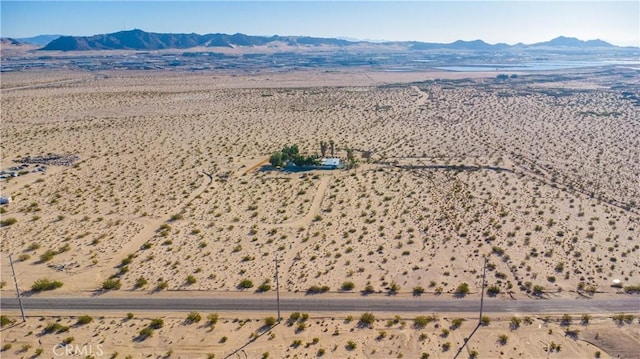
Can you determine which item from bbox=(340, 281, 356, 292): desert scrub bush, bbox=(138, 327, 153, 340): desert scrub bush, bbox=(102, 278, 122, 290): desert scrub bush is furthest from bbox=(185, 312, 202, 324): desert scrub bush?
bbox=(340, 281, 356, 292): desert scrub bush

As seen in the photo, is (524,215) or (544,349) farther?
(524,215)

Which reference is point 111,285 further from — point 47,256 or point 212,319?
point 212,319

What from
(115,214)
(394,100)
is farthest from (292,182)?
(394,100)

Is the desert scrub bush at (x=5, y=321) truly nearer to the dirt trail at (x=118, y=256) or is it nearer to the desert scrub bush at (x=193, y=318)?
the dirt trail at (x=118, y=256)

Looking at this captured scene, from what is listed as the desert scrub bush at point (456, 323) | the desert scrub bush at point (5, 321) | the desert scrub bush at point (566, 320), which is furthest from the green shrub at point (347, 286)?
the desert scrub bush at point (5, 321)

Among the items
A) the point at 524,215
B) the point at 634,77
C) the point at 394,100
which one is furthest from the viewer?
the point at 634,77

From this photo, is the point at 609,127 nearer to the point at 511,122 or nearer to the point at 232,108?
the point at 511,122
